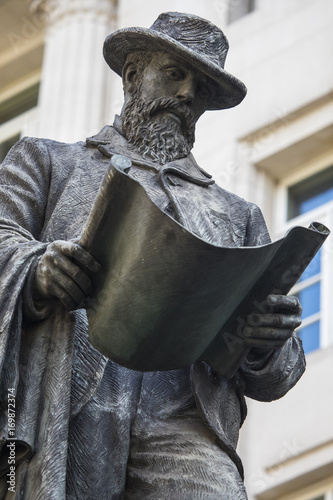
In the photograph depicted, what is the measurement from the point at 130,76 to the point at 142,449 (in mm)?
1641

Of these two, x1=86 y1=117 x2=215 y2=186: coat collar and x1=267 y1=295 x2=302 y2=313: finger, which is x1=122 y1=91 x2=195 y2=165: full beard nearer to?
x1=86 y1=117 x2=215 y2=186: coat collar

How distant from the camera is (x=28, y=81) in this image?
25250 mm

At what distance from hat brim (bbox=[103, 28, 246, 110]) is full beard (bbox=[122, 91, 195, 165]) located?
0.16 m

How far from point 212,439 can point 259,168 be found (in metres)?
13.2

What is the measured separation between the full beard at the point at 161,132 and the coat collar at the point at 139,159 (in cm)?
4

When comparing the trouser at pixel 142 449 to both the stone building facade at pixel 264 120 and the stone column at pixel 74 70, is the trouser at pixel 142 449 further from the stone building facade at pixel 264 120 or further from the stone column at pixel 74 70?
Result: the stone column at pixel 74 70

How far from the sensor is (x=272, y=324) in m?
7.61

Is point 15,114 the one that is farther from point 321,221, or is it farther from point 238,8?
point 321,221

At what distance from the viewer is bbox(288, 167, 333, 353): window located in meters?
19.0

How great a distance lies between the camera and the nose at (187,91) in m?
8.20

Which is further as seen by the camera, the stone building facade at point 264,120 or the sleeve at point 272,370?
the stone building facade at point 264,120

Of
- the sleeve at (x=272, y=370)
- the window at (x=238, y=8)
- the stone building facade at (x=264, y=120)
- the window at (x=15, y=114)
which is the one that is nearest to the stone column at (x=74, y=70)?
the stone building facade at (x=264, y=120)

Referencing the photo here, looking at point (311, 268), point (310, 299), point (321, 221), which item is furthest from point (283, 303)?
point (321, 221)

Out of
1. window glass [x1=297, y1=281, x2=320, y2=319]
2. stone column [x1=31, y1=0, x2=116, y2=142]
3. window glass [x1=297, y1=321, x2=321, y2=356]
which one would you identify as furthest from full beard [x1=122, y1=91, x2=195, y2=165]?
stone column [x1=31, y1=0, x2=116, y2=142]
